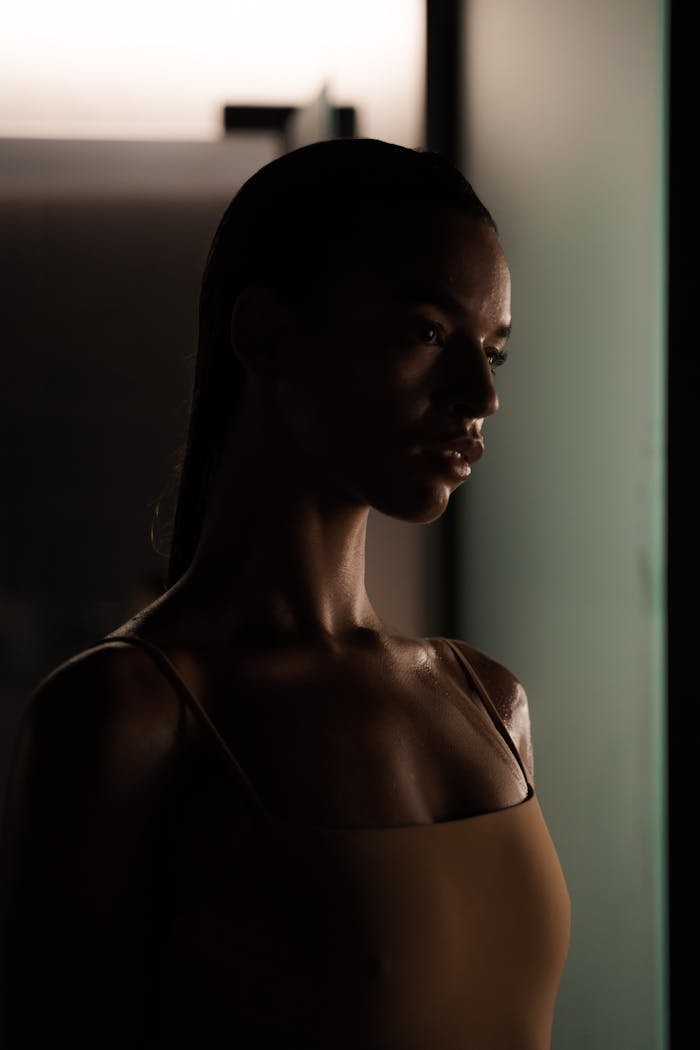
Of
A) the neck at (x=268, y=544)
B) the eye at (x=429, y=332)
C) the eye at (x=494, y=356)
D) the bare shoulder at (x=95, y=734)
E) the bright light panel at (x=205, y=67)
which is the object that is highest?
the bright light panel at (x=205, y=67)

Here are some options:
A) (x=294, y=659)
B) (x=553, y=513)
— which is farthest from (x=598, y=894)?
(x=294, y=659)

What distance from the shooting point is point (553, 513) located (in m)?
1.78

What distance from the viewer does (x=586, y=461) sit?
5.46 ft

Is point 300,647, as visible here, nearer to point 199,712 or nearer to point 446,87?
point 199,712

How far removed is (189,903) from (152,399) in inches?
58.1

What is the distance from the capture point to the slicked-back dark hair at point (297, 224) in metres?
0.82

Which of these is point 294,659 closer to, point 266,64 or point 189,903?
point 189,903

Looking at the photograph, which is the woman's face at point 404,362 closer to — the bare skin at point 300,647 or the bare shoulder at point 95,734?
the bare skin at point 300,647

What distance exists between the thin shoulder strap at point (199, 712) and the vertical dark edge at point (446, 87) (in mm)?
1355

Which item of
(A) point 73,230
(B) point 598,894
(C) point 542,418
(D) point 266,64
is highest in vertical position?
(D) point 266,64
